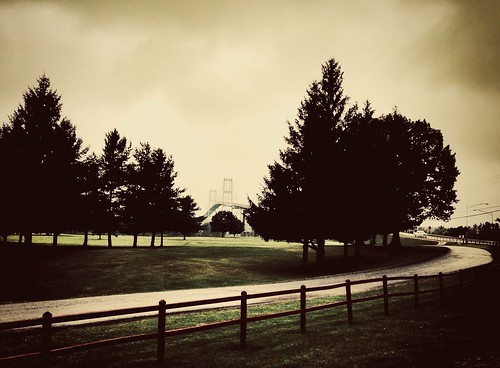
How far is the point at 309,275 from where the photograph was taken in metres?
27.3

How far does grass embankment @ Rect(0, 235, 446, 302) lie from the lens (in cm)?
1997

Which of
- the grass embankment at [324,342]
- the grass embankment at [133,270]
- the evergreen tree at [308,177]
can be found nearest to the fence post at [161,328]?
the grass embankment at [324,342]

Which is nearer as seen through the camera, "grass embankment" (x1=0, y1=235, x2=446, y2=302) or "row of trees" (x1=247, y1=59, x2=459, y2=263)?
"grass embankment" (x1=0, y1=235, x2=446, y2=302)

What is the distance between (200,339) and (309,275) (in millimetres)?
19093

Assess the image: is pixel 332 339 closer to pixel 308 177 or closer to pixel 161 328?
pixel 161 328

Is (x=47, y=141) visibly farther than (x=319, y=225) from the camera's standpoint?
Yes

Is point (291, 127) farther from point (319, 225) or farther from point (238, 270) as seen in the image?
point (238, 270)

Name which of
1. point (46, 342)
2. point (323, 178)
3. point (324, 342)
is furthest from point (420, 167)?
point (46, 342)

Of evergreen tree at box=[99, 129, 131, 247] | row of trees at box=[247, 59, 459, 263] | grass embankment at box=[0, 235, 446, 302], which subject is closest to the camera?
grass embankment at box=[0, 235, 446, 302]

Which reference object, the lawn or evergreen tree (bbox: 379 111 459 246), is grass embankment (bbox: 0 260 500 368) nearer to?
the lawn

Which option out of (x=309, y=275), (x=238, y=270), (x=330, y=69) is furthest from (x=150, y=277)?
(x=330, y=69)

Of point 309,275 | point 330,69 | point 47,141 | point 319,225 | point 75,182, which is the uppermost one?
point 330,69

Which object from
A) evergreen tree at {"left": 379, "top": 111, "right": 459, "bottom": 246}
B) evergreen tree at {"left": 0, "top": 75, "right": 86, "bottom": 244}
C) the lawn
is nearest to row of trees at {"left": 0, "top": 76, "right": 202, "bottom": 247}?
evergreen tree at {"left": 0, "top": 75, "right": 86, "bottom": 244}

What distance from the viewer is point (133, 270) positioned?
2559cm
